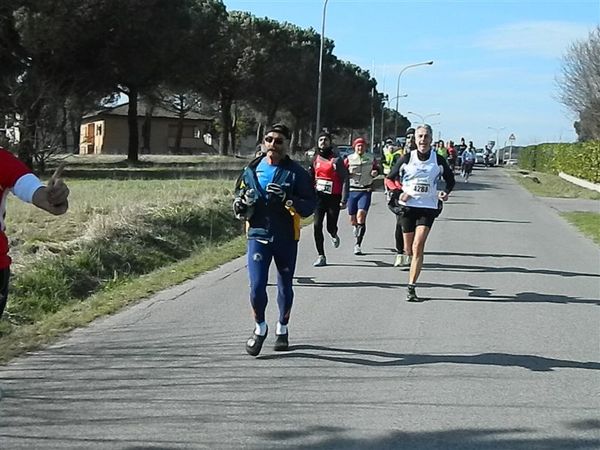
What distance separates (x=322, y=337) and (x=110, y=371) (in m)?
2.09

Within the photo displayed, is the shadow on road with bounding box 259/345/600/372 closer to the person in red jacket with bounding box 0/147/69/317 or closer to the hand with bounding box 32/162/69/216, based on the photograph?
the person in red jacket with bounding box 0/147/69/317

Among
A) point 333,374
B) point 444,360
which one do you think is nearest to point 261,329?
point 333,374

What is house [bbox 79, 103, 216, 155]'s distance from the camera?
83750 millimetres

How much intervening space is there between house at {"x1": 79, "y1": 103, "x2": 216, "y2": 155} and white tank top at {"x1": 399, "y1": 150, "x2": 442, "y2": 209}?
71.2 metres

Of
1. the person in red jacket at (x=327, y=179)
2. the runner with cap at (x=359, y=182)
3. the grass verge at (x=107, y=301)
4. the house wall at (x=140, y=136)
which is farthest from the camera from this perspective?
the house wall at (x=140, y=136)

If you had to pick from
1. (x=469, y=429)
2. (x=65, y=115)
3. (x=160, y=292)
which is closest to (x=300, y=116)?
(x=65, y=115)

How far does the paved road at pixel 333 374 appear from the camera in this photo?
523cm

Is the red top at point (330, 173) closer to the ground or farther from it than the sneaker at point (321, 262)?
farther from it

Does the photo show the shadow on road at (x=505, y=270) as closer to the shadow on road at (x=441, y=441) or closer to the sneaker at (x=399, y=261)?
the sneaker at (x=399, y=261)

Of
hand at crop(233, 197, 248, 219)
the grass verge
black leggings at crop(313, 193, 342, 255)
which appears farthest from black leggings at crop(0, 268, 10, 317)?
black leggings at crop(313, 193, 342, 255)

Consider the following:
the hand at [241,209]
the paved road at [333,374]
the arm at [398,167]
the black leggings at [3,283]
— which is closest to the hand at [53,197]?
the black leggings at [3,283]

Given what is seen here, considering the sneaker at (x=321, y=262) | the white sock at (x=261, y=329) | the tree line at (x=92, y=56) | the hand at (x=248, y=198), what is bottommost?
the sneaker at (x=321, y=262)

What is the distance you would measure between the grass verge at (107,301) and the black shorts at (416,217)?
3.00 metres

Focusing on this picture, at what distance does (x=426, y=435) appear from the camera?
5.24m
